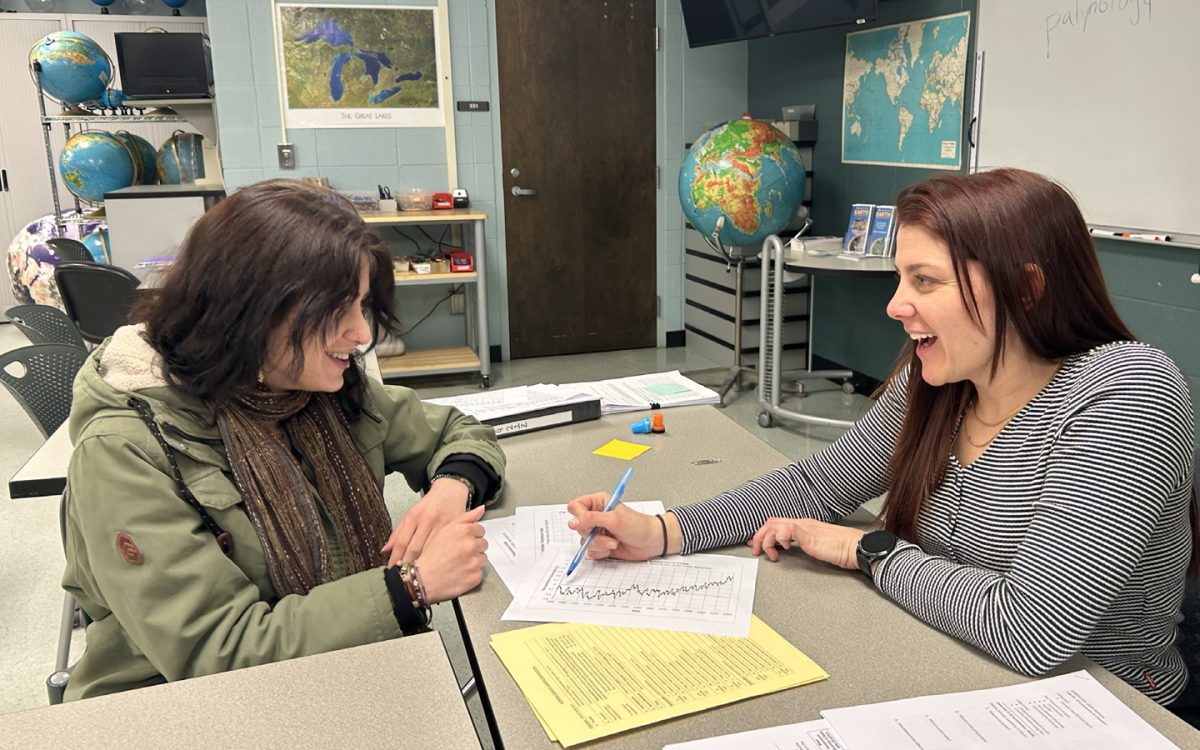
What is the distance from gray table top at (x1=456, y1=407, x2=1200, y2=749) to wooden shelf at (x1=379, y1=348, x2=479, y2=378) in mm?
3462

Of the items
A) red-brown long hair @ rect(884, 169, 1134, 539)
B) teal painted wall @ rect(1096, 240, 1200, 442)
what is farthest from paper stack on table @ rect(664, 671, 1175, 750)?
teal painted wall @ rect(1096, 240, 1200, 442)

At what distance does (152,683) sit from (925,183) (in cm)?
118

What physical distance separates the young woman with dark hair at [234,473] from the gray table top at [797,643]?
0.15m

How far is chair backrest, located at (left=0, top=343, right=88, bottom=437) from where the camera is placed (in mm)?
2119

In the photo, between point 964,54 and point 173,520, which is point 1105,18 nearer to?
point 964,54

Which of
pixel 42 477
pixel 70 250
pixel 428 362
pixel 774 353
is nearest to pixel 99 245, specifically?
pixel 70 250

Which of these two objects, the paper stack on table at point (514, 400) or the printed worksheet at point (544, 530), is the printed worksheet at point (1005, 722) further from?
the paper stack on table at point (514, 400)

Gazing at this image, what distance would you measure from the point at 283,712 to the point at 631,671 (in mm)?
360

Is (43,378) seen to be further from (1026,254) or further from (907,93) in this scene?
(907,93)

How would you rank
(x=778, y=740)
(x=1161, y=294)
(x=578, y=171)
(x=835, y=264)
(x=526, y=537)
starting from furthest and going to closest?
(x=578, y=171)
(x=835, y=264)
(x=1161, y=294)
(x=526, y=537)
(x=778, y=740)

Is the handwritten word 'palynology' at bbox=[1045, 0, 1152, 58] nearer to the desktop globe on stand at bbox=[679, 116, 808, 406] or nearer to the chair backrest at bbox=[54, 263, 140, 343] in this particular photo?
the desktop globe on stand at bbox=[679, 116, 808, 406]

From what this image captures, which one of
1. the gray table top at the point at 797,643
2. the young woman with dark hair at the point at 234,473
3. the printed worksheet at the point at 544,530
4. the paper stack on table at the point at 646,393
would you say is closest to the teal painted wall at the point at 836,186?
the paper stack on table at the point at 646,393

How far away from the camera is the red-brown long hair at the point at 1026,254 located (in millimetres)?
1103

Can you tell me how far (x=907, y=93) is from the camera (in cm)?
410
